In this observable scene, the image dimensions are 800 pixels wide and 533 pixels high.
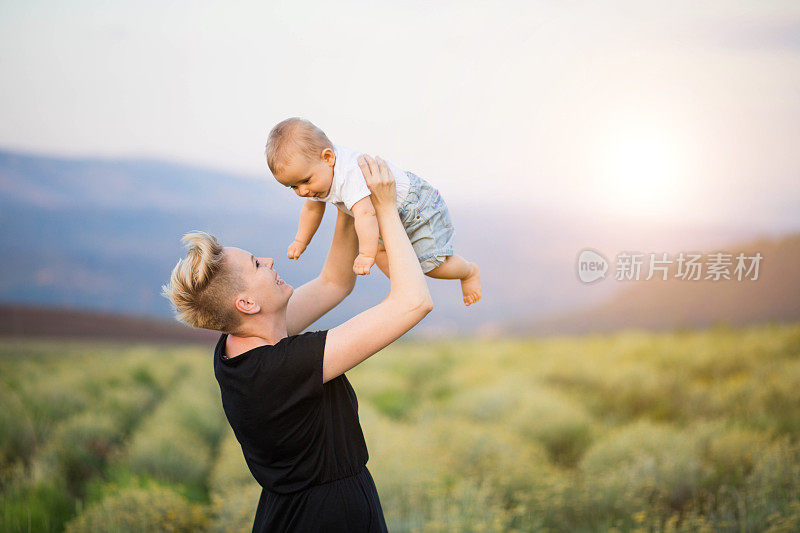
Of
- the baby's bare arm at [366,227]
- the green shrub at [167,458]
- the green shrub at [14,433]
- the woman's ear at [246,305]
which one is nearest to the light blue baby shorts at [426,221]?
the baby's bare arm at [366,227]

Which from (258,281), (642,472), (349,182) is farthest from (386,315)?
(642,472)

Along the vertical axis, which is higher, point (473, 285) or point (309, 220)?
point (309, 220)

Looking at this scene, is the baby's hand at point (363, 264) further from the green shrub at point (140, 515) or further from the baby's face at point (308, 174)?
the green shrub at point (140, 515)

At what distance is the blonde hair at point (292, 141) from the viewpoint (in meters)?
1.82

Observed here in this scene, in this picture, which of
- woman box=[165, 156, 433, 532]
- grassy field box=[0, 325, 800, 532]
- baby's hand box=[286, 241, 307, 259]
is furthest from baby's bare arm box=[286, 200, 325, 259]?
grassy field box=[0, 325, 800, 532]

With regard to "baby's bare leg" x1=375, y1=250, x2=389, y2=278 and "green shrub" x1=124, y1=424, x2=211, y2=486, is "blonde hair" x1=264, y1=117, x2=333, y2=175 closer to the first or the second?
"baby's bare leg" x1=375, y1=250, x2=389, y2=278

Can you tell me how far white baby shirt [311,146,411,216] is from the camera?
1.80 metres

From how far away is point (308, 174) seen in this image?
6.02 feet

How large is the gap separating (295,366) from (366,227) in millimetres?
427

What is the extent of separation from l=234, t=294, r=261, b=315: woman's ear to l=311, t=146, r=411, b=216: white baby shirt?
379 millimetres

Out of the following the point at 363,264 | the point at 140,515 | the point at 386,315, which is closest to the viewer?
the point at 386,315

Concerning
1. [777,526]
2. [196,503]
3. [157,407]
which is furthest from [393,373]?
[777,526]

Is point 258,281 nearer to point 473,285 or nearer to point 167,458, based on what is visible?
point 473,285

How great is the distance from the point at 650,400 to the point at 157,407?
4.97 meters
